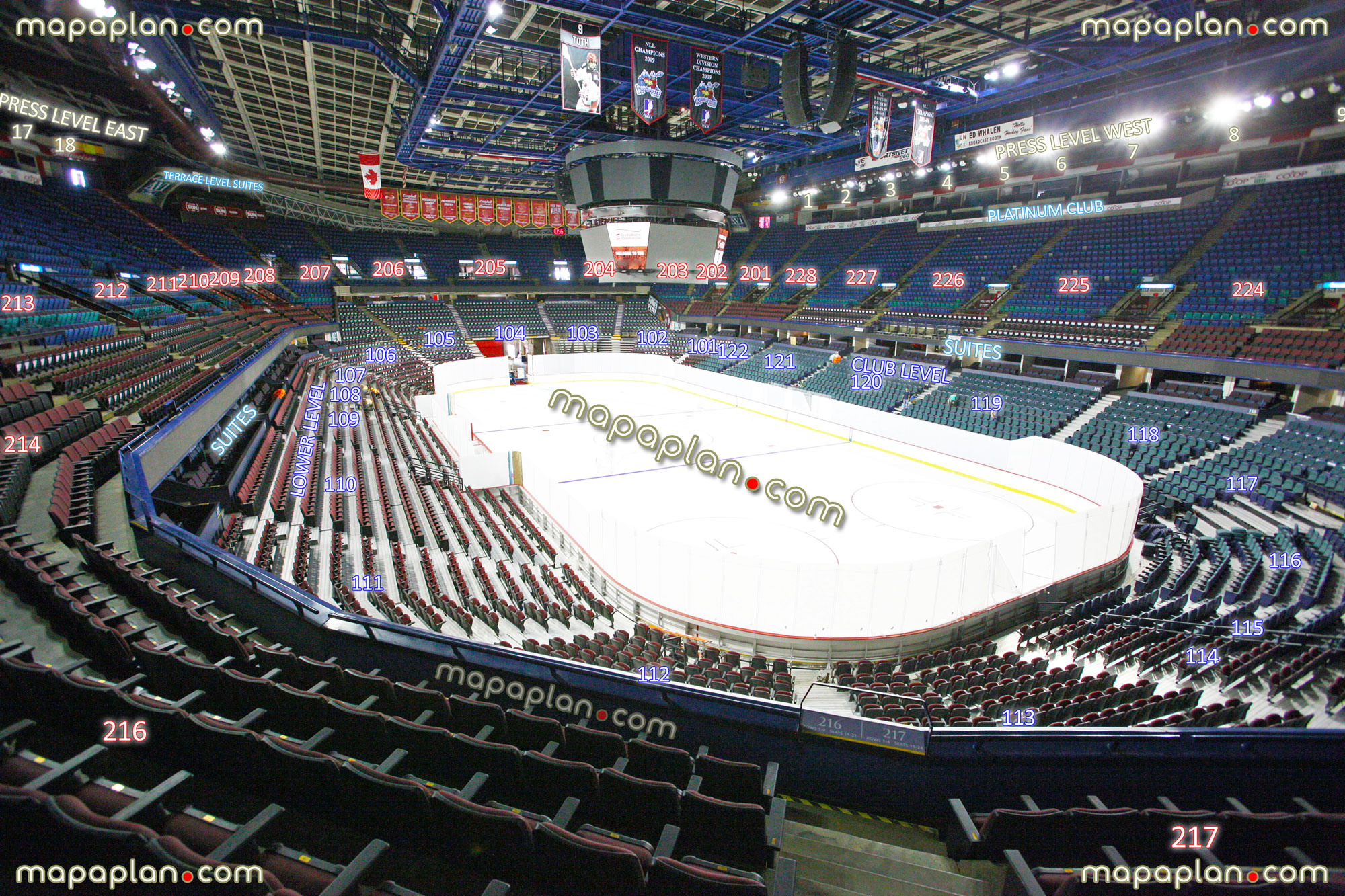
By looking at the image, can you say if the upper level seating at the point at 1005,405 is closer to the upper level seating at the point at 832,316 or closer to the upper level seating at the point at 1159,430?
the upper level seating at the point at 1159,430

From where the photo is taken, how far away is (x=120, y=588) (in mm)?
5816

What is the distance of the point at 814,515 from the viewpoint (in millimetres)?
16344

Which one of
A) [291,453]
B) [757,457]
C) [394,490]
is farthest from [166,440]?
[757,457]

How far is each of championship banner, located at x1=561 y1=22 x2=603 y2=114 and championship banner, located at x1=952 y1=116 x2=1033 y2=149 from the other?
11.7 meters

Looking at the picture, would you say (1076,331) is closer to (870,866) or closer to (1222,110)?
(1222,110)

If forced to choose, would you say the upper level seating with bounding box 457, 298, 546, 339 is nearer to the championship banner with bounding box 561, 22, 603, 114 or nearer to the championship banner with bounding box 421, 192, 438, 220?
the championship banner with bounding box 421, 192, 438, 220

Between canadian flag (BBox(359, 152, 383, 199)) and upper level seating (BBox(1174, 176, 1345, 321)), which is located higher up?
canadian flag (BBox(359, 152, 383, 199))

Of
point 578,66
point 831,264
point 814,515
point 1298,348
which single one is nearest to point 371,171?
point 578,66

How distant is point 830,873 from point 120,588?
22.9ft

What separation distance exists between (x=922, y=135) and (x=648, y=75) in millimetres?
7827

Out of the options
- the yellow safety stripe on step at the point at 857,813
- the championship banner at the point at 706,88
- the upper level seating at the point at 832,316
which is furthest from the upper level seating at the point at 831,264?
the yellow safety stripe on step at the point at 857,813

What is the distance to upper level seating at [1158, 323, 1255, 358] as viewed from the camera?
1938 cm

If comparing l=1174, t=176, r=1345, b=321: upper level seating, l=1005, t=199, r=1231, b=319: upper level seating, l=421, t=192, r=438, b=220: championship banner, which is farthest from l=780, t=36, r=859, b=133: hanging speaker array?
l=1005, t=199, r=1231, b=319: upper level seating

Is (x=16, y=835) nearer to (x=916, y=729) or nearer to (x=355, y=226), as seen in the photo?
(x=916, y=729)
